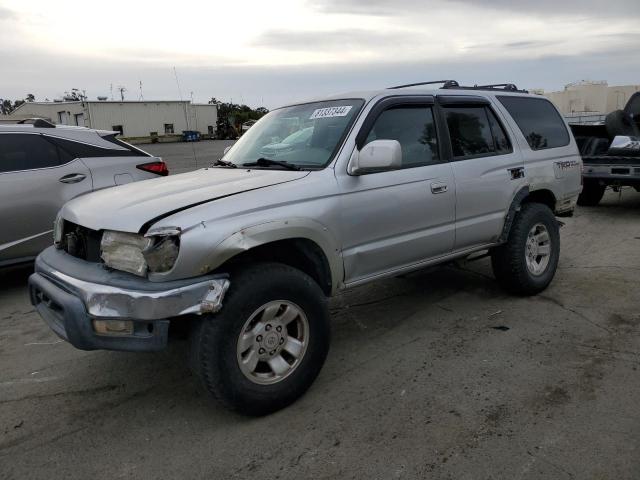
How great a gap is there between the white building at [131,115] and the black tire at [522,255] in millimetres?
32590

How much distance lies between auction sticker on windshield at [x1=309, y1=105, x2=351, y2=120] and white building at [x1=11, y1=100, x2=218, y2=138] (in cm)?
3267

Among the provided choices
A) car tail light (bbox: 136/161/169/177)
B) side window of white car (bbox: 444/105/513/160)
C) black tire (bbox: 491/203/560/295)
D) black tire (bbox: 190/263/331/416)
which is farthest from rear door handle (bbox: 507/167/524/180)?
car tail light (bbox: 136/161/169/177)

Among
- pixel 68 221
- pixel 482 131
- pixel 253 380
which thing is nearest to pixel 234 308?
pixel 253 380

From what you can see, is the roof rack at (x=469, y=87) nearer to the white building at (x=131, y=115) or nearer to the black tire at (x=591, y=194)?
the black tire at (x=591, y=194)

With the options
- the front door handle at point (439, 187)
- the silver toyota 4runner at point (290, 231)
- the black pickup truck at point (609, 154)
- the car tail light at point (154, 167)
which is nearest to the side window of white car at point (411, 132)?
the silver toyota 4runner at point (290, 231)

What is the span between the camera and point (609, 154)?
27.6 ft

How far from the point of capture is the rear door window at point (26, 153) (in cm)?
536

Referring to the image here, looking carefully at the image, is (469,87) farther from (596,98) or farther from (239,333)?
(596,98)

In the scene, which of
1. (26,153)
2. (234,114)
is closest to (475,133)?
(26,153)

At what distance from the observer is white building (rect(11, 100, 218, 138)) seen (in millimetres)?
35938

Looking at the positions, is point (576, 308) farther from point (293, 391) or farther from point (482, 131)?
point (293, 391)

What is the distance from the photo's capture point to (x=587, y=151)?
875 centimetres

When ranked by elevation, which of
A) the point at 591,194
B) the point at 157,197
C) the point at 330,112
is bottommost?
the point at 591,194

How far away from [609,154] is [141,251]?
8.01m
